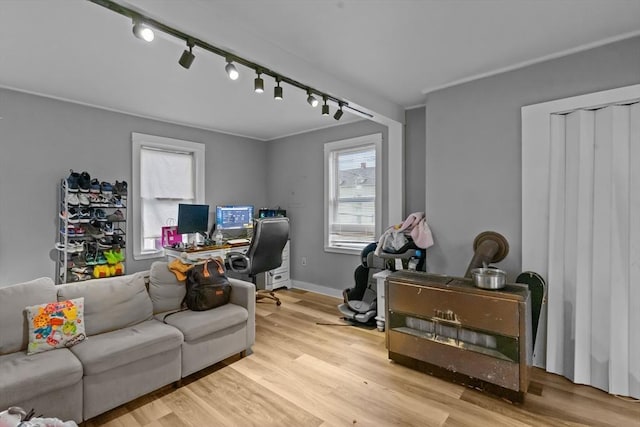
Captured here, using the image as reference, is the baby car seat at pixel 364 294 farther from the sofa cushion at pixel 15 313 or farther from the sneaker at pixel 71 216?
the sneaker at pixel 71 216

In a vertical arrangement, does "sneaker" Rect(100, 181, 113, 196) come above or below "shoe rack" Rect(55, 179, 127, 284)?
above

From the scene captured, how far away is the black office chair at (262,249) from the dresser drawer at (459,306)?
1.79 metres

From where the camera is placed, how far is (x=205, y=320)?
2.54 meters

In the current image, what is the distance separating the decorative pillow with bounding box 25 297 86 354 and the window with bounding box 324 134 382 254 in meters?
3.17

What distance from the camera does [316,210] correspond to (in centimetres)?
494

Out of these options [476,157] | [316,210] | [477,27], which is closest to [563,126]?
[476,157]

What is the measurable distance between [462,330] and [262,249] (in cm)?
245

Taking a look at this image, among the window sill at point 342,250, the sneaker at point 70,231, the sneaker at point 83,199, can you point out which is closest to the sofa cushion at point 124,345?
the sneaker at point 70,231

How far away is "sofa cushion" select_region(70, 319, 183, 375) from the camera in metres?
1.97

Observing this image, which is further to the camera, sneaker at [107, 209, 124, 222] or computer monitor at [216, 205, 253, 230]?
computer monitor at [216, 205, 253, 230]

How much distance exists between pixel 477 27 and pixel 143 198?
162 inches

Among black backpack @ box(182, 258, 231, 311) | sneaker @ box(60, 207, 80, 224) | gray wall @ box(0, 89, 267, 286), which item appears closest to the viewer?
black backpack @ box(182, 258, 231, 311)

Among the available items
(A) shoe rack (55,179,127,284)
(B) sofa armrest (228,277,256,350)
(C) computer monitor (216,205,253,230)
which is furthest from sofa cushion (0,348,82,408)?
(C) computer monitor (216,205,253,230)

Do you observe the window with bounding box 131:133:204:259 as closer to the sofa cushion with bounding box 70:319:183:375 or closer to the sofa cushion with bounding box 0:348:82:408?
the sofa cushion with bounding box 70:319:183:375
